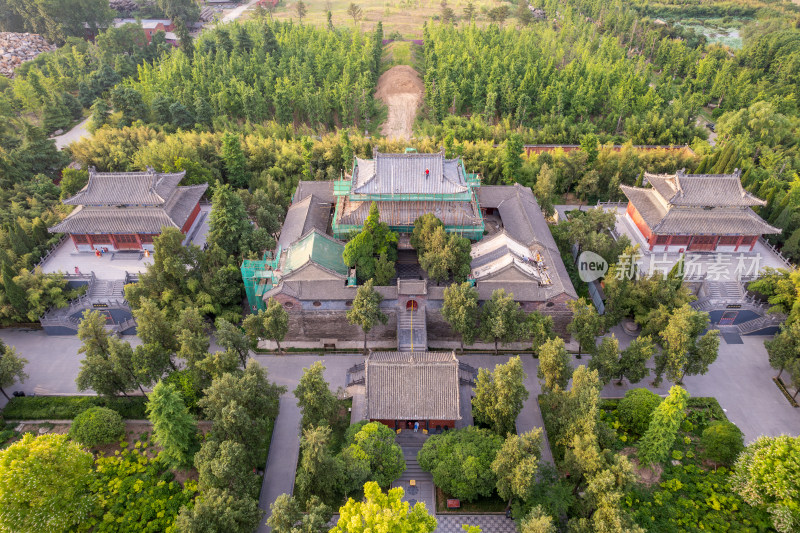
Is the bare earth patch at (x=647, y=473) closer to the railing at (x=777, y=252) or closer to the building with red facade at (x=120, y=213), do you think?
the railing at (x=777, y=252)

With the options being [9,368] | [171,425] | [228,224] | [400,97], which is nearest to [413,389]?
[171,425]

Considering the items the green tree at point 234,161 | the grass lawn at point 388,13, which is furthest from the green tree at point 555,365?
the grass lawn at point 388,13

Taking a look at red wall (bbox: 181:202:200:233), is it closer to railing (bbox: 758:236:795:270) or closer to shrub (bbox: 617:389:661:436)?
shrub (bbox: 617:389:661:436)

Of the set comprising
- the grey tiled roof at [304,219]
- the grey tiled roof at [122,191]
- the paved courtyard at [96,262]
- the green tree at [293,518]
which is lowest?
the paved courtyard at [96,262]

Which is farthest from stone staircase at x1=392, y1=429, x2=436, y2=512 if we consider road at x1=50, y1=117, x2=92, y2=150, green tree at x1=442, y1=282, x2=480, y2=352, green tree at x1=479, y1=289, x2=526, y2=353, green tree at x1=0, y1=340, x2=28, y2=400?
road at x1=50, y1=117, x2=92, y2=150

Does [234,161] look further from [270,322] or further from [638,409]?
[638,409]

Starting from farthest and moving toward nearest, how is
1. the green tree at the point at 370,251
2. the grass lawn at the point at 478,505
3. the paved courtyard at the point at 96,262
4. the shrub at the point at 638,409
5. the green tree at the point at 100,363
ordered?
the paved courtyard at the point at 96,262
the green tree at the point at 370,251
the green tree at the point at 100,363
the shrub at the point at 638,409
the grass lawn at the point at 478,505
